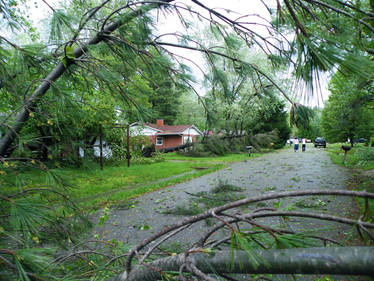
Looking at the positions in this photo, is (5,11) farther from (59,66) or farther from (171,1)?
(171,1)

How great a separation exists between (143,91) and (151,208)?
13.7 ft

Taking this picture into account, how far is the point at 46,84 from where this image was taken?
2016 mm

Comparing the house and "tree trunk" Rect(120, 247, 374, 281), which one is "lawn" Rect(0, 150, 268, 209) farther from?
the house

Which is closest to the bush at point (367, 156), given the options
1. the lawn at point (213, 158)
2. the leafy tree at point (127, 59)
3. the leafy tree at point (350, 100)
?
the leafy tree at point (350, 100)

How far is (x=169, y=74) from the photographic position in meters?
2.56

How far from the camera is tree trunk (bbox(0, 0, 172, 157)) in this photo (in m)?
1.80

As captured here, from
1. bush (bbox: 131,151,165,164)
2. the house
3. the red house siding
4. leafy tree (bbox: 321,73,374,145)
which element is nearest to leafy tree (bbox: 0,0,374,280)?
leafy tree (bbox: 321,73,374,145)

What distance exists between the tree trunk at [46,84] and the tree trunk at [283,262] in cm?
155

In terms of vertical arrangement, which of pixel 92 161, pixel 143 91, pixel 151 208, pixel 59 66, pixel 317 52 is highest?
pixel 59 66

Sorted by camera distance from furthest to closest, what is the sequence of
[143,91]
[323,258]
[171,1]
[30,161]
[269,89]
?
[143,91]
[269,89]
[171,1]
[30,161]
[323,258]

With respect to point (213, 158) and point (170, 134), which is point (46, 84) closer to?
point (213, 158)

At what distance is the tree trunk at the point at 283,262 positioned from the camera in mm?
591

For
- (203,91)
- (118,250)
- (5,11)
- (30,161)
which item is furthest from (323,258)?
(5,11)

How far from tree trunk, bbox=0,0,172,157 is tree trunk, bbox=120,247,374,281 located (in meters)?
1.55
